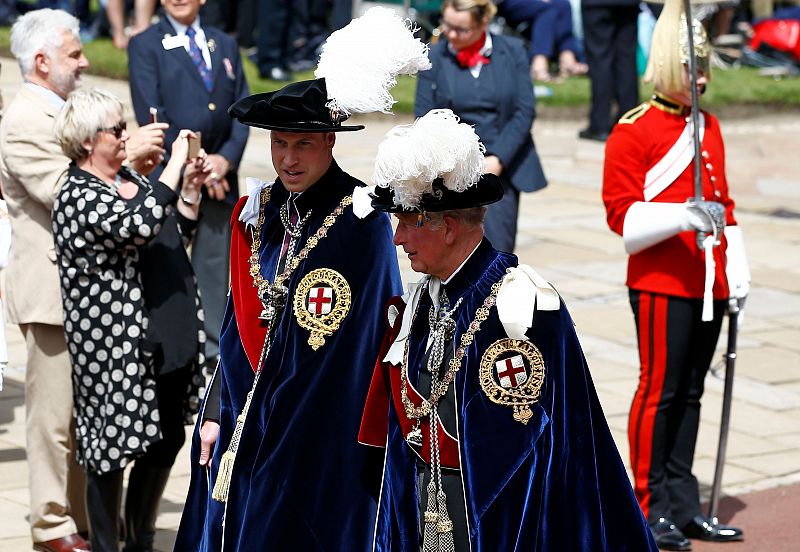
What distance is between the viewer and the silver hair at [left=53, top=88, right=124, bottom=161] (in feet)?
17.6

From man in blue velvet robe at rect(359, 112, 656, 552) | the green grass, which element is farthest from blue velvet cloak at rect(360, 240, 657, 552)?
the green grass

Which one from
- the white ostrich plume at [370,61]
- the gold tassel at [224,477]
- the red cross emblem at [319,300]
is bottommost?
the gold tassel at [224,477]

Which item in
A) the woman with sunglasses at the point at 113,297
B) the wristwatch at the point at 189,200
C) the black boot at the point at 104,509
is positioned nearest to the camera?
the woman with sunglasses at the point at 113,297

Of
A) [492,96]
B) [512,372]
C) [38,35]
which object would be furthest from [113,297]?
[492,96]

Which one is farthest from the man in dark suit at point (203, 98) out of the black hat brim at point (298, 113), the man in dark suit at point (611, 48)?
the man in dark suit at point (611, 48)

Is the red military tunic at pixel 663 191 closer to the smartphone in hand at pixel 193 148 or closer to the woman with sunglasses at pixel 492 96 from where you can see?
the smartphone in hand at pixel 193 148

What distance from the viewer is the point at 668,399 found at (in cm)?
626

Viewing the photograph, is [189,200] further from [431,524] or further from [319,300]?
[431,524]

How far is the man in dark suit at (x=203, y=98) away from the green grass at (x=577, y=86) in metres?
7.11

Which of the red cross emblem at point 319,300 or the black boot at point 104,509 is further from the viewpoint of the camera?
the black boot at point 104,509

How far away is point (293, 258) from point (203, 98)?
3.72 metres

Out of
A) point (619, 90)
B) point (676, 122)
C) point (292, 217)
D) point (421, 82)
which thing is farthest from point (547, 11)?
point (292, 217)

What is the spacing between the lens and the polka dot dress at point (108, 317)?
5352 millimetres

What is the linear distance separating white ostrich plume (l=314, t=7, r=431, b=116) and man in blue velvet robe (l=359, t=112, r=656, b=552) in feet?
1.36
